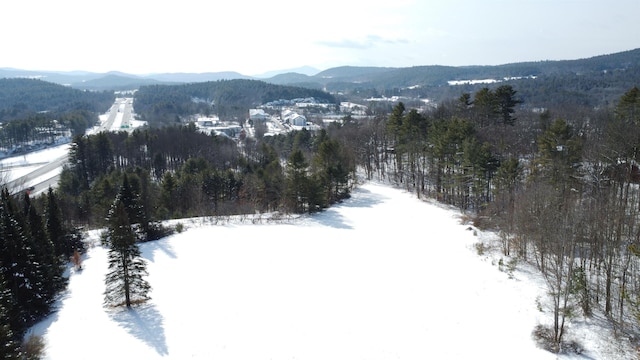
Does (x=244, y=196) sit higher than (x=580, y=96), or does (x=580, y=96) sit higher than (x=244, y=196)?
(x=580, y=96)

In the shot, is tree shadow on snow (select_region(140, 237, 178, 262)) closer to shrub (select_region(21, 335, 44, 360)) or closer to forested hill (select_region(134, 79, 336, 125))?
shrub (select_region(21, 335, 44, 360))

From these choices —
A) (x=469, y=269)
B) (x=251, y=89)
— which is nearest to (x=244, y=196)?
(x=469, y=269)

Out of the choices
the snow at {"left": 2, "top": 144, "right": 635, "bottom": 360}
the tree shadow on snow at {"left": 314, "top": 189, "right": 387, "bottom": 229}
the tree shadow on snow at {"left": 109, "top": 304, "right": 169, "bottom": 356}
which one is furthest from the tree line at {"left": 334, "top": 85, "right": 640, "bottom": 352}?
the tree shadow on snow at {"left": 109, "top": 304, "right": 169, "bottom": 356}

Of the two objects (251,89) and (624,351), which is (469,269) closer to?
(624,351)

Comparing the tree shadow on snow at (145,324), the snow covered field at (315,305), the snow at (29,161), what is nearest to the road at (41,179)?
the snow at (29,161)

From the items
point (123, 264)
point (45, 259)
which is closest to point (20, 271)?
point (45, 259)

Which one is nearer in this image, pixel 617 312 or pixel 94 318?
pixel 617 312

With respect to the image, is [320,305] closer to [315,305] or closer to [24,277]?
[315,305]
